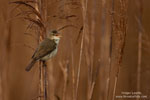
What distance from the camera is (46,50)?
320 cm

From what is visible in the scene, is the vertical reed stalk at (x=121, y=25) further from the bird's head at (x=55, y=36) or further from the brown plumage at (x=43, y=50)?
the bird's head at (x=55, y=36)

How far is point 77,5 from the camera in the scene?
8.07ft

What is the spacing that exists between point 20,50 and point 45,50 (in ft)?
6.14

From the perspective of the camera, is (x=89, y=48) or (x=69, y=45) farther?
(x=69, y=45)

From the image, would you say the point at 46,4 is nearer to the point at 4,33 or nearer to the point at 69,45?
the point at 69,45

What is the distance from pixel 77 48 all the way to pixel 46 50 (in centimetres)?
111

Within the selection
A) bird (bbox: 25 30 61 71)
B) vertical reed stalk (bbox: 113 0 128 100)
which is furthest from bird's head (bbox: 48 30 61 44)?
vertical reed stalk (bbox: 113 0 128 100)

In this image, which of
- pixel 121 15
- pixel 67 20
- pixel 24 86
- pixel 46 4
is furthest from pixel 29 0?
pixel 24 86

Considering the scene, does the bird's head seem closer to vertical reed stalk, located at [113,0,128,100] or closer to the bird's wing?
the bird's wing

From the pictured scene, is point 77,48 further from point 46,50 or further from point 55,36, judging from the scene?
point 46,50

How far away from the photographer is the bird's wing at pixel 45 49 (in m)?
3.06


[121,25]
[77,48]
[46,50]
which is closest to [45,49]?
[46,50]

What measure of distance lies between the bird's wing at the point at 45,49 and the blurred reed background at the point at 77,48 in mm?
84

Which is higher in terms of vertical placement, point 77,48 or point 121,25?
point 121,25
